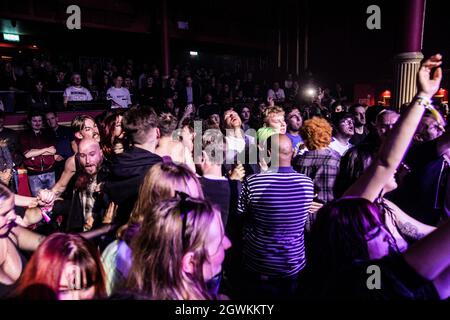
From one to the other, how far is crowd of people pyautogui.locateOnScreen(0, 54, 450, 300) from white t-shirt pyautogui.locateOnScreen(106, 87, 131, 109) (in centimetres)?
269

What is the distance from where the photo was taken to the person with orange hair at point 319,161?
8.74ft

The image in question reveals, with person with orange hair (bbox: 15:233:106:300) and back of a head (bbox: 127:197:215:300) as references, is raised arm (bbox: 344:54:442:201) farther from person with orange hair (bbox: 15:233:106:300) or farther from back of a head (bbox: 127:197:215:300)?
person with orange hair (bbox: 15:233:106:300)

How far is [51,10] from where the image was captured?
9.07 meters

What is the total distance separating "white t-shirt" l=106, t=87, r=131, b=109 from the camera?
23.2 ft

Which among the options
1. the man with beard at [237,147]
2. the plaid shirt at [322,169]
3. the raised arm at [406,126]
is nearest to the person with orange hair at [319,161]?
the plaid shirt at [322,169]

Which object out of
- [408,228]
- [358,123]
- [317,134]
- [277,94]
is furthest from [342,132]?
[277,94]

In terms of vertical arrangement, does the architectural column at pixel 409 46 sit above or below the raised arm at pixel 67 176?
above

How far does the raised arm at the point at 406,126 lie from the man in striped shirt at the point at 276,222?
2.77ft

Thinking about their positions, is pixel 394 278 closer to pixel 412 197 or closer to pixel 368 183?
pixel 368 183

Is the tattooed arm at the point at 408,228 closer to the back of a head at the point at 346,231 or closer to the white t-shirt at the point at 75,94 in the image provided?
the back of a head at the point at 346,231
